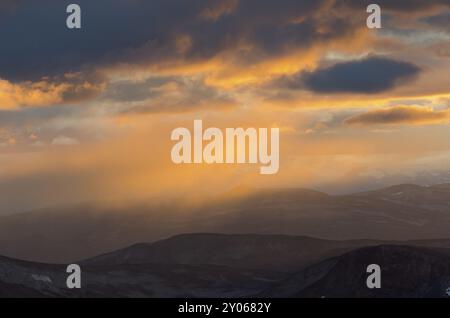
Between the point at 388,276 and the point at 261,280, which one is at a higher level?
the point at 388,276

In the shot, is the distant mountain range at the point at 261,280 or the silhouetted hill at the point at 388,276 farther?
the distant mountain range at the point at 261,280

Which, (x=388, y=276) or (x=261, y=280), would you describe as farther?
(x=261, y=280)

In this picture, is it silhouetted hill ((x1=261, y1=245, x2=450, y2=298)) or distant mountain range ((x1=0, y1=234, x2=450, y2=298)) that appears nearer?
silhouetted hill ((x1=261, y1=245, x2=450, y2=298))

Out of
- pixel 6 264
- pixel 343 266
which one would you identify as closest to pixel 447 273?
pixel 343 266
